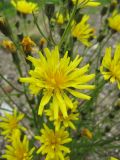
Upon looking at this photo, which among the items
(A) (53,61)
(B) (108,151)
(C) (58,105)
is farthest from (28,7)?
(B) (108,151)

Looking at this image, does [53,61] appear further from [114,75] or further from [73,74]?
[114,75]

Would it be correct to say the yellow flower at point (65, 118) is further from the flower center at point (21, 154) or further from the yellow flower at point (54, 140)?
the flower center at point (21, 154)

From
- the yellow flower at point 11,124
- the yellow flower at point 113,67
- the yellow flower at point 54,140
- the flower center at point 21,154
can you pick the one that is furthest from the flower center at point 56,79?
the yellow flower at point 11,124

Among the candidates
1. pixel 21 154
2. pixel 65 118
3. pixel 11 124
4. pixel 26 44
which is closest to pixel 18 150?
pixel 21 154

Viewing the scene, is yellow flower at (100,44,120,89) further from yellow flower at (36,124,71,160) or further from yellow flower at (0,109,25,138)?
yellow flower at (0,109,25,138)

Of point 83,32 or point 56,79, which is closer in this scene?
point 56,79

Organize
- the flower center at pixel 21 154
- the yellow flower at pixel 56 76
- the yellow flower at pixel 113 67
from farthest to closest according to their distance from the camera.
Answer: the flower center at pixel 21 154
the yellow flower at pixel 113 67
the yellow flower at pixel 56 76

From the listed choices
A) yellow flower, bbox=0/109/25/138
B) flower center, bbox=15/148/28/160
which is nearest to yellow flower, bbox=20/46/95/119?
flower center, bbox=15/148/28/160

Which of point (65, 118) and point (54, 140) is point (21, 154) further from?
point (65, 118)

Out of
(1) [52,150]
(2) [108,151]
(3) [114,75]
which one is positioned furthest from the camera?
(2) [108,151]

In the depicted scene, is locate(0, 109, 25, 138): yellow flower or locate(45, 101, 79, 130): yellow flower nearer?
locate(45, 101, 79, 130): yellow flower

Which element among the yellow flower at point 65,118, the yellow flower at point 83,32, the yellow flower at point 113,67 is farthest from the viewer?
the yellow flower at point 83,32
